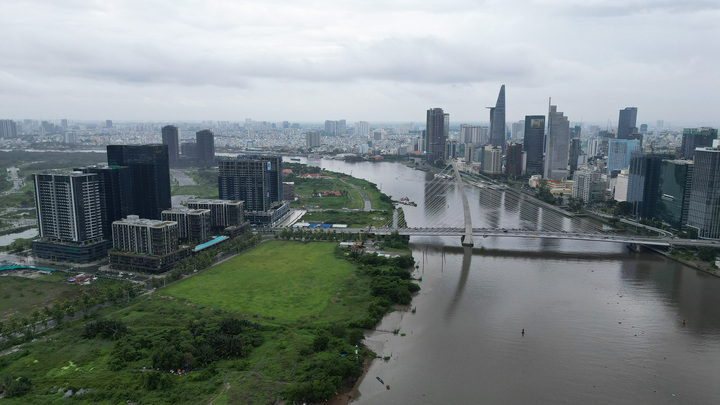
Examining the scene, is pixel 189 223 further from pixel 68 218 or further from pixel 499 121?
pixel 499 121

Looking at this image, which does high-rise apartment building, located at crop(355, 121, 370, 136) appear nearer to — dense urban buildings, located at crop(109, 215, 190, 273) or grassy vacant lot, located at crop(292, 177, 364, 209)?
grassy vacant lot, located at crop(292, 177, 364, 209)

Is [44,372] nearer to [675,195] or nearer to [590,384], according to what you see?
[590,384]

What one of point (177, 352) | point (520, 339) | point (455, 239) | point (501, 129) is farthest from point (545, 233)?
point (501, 129)

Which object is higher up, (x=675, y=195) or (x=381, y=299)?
(x=675, y=195)

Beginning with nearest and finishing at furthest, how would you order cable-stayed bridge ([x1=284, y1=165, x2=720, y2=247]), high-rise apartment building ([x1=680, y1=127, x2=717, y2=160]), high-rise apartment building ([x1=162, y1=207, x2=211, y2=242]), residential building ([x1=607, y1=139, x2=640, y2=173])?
high-rise apartment building ([x1=162, y1=207, x2=211, y2=242]) → cable-stayed bridge ([x1=284, y1=165, x2=720, y2=247]) → high-rise apartment building ([x1=680, y1=127, x2=717, y2=160]) → residential building ([x1=607, y1=139, x2=640, y2=173])

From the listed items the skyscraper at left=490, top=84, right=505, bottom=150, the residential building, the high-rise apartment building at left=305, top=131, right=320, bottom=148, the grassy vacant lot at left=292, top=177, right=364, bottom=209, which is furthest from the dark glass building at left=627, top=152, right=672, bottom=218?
the high-rise apartment building at left=305, top=131, right=320, bottom=148

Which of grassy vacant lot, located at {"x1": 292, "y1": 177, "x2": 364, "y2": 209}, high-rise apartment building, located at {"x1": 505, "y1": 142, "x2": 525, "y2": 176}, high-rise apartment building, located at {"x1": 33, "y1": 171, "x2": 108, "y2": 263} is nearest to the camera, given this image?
high-rise apartment building, located at {"x1": 33, "y1": 171, "x2": 108, "y2": 263}

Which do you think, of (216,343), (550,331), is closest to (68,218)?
(216,343)
